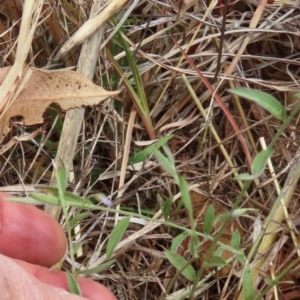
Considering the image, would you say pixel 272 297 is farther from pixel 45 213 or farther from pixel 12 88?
pixel 12 88

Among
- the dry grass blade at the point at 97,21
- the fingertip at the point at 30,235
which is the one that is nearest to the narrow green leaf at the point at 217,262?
the fingertip at the point at 30,235

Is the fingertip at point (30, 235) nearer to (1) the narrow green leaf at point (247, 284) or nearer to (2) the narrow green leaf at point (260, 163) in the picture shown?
(1) the narrow green leaf at point (247, 284)

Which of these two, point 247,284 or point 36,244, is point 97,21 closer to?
point 36,244

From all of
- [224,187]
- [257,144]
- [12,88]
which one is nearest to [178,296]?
[224,187]

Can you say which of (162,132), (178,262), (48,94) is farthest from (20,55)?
(178,262)

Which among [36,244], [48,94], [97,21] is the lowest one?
[36,244]
